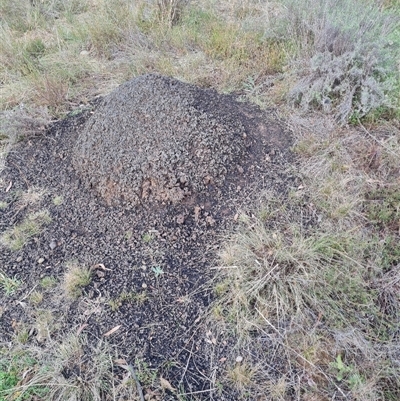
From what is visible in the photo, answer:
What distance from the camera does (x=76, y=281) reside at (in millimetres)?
1989

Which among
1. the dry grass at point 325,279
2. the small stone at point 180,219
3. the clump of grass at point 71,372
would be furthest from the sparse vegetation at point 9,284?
the dry grass at point 325,279

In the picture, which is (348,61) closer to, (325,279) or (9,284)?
(325,279)

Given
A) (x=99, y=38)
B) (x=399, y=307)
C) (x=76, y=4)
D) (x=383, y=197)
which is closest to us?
(x=399, y=307)

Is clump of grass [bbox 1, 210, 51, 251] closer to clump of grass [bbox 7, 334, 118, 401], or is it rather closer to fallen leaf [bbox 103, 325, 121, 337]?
clump of grass [bbox 7, 334, 118, 401]

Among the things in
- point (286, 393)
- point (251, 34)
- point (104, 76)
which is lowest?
point (286, 393)

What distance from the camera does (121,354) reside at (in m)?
1.76

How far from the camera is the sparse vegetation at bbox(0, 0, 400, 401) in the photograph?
66.8 inches

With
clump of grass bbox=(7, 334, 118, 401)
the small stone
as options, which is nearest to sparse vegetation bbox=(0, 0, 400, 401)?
clump of grass bbox=(7, 334, 118, 401)

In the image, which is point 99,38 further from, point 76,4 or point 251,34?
point 251,34

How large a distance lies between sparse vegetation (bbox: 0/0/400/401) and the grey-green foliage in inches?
0.6

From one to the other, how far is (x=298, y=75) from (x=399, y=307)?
6.50ft

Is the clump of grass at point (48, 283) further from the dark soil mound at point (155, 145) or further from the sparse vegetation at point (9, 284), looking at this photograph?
the dark soil mound at point (155, 145)

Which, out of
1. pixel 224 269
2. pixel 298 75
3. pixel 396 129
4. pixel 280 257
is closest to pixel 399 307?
pixel 280 257

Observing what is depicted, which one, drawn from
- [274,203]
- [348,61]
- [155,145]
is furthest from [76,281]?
[348,61]
